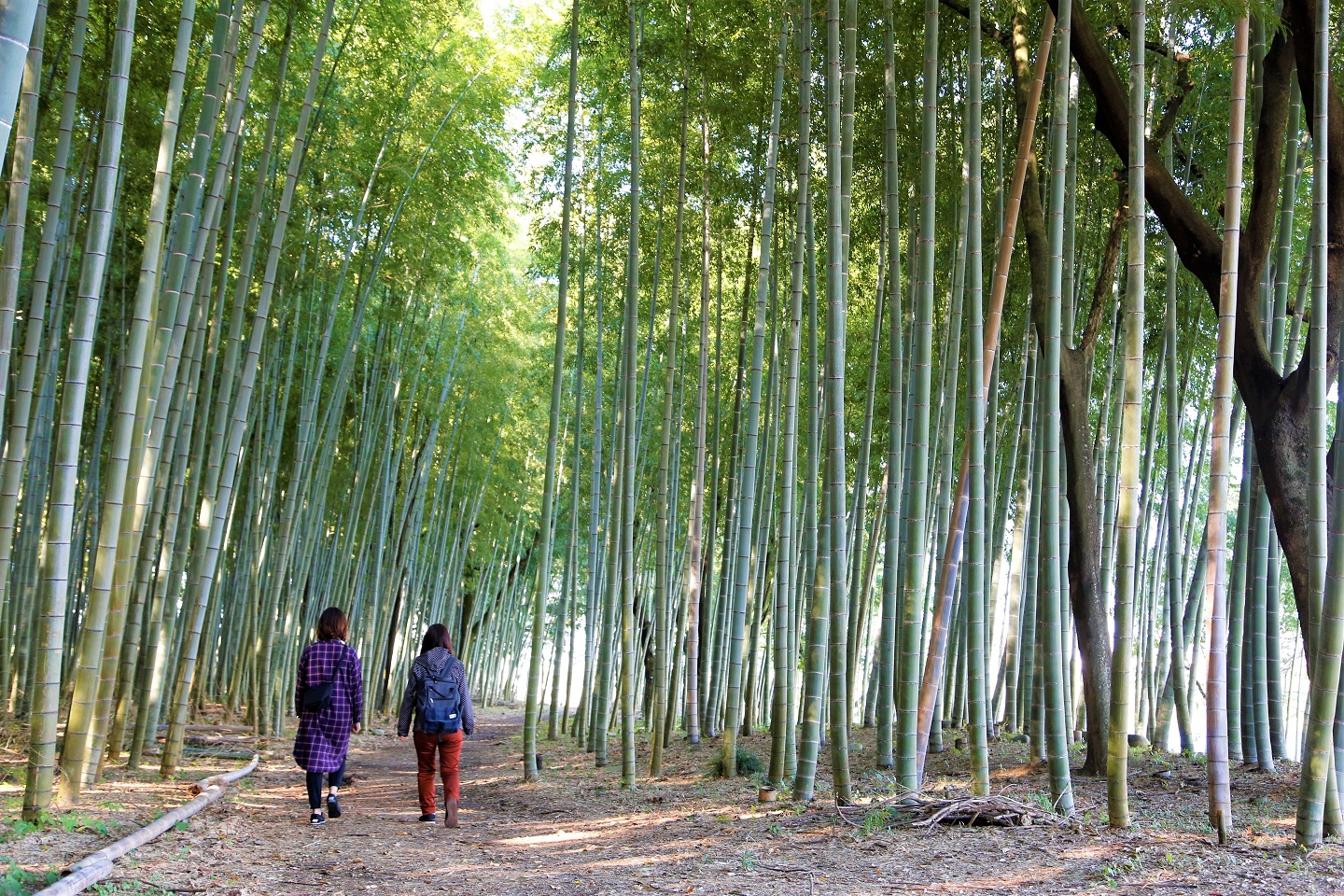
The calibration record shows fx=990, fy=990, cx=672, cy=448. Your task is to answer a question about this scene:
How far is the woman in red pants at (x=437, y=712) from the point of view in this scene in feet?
14.3

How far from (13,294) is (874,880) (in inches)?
124

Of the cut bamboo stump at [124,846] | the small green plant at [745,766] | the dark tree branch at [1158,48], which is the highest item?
the dark tree branch at [1158,48]

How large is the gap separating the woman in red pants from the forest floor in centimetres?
19

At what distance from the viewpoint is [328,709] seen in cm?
425

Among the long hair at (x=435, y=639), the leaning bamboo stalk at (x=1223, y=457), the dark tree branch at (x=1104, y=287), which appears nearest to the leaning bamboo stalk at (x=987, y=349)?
the leaning bamboo stalk at (x=1223, y=457)

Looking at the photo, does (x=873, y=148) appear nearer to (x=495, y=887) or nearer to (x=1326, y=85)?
(x=1326, y=85)

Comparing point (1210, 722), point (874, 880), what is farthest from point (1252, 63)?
point (874, 880)

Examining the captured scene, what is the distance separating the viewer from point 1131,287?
3438 millimetres

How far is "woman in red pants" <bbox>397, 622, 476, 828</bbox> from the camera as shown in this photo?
172 inches

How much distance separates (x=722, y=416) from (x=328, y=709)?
6595mm

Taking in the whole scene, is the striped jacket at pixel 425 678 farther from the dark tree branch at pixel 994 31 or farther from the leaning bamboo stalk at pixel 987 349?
the dark tree branch at pixel 994 31

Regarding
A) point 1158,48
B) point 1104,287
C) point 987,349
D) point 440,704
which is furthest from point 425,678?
point 1158,48

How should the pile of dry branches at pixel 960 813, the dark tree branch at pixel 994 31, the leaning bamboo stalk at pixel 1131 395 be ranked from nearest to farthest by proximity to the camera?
the leaning bamboo stalk at pixel 1131 395 < the pile of dry branches at pixel 960 813 < the dark tree branch at pixel 994 31

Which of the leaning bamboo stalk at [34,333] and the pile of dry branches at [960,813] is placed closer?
the leaning bamboo stalk at [34,333]
